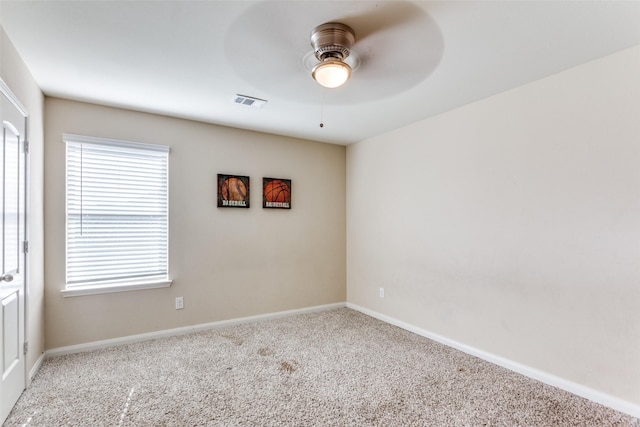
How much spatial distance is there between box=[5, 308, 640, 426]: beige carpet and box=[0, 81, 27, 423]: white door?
0.82 ft

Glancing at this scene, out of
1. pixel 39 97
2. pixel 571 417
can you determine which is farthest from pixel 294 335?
pixel 39 97

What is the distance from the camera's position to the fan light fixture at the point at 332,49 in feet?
5.96

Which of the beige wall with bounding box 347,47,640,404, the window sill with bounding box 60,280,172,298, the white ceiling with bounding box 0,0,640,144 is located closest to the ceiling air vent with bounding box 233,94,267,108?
the white ceiling with bounding box 0,0,640,144

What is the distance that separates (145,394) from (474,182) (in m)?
3.14

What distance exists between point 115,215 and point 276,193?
1.72 m

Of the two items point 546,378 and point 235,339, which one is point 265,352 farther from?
point 546,378

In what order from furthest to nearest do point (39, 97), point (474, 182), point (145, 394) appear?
point (474, 182) < point (39, 97) < point (145, 394)

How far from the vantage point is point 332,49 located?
1884 mm

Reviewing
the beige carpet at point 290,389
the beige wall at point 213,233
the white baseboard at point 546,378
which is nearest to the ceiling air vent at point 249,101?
the beige wall at point 213,233

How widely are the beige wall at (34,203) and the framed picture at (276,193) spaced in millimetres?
2092

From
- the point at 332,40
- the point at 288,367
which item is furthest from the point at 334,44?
the point at 288,367

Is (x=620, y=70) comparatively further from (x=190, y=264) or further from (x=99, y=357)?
(x=99, y=357)

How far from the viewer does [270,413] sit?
2049 mm

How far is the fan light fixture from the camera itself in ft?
5.96
